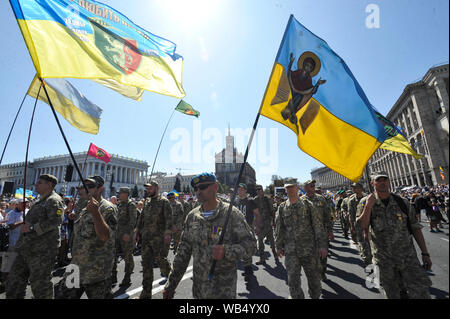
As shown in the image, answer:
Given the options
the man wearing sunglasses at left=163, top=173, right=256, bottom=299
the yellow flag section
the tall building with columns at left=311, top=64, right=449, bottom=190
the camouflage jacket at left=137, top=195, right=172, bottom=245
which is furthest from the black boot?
the tall building with columns at left=311, top=64, right=449, bottom=190

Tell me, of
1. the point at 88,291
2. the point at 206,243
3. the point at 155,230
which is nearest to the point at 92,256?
the point at 88,291

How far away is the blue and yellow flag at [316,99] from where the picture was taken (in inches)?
123

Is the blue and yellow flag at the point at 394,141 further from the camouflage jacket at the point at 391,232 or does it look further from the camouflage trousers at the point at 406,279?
the camouflage trousers at the point at 406,279

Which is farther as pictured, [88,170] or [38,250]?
[88,170]

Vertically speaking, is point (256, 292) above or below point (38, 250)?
below

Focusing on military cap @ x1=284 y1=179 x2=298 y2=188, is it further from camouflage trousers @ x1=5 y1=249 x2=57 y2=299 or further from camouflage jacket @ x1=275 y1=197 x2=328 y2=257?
camouflage trousers @ x1=5 y1=249 x2=57 y2=299

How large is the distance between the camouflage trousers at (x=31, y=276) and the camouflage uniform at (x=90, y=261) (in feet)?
0.86

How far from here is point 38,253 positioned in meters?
3.14

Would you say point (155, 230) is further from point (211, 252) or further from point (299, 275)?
point (299, 275)

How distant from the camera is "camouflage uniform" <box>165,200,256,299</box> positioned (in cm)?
222

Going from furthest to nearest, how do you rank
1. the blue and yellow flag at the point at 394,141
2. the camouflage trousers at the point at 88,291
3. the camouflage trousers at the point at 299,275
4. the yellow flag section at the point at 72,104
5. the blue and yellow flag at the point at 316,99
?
the blue and yellow flag at the point at 394,141, the yellow flag section at the point at 72,104, the camouflage trousers at the point at 299,275, the blue and yellow flag at the point at 316,99, the camouflage trousers at the point at 88,291

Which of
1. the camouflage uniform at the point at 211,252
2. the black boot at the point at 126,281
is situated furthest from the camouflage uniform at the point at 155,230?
the camouflage uniform at the point at 211,252

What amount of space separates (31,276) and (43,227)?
0.66m

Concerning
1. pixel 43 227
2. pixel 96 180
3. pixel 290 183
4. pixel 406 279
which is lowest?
pixel 406 279
